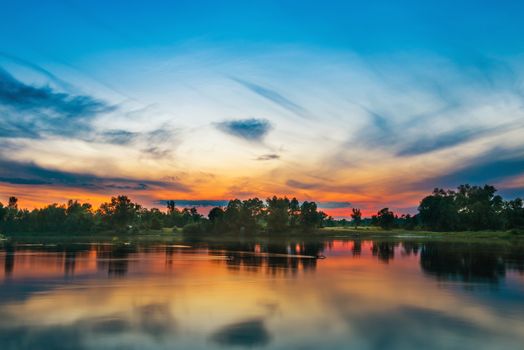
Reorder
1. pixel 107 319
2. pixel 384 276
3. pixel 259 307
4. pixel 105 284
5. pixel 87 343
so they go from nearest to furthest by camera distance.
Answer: pixel 87 343, pixel 107 319, pixel 259 307, pixel 105 284, pixel 384 276

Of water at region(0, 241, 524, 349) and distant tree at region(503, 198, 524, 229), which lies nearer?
water at region(0, 241, 524, 349)

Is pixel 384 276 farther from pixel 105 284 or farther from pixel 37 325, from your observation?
pixel 37 325

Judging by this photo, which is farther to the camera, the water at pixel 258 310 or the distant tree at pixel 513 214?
the distant tree at pixel 513 214

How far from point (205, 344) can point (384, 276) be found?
30965mm

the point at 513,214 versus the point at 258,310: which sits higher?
the point at 513,214

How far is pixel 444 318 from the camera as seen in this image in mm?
24344

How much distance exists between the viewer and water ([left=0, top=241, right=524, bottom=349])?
1939 centimetres

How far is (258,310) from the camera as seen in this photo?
25.9 m

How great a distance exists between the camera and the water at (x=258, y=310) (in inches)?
763

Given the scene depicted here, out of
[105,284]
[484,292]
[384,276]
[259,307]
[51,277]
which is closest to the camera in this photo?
[259,307]

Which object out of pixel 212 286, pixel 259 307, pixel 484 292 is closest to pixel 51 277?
pixel 212 286

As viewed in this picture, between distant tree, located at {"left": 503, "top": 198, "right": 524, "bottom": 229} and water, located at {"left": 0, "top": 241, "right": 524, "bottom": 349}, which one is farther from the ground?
distant tree, located at {"left": 503, "top": 198, "right": 524, "bottom": 229}

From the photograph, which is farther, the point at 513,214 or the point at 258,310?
the point at 513,214

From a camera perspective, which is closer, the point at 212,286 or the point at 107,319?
the point at 107,319
